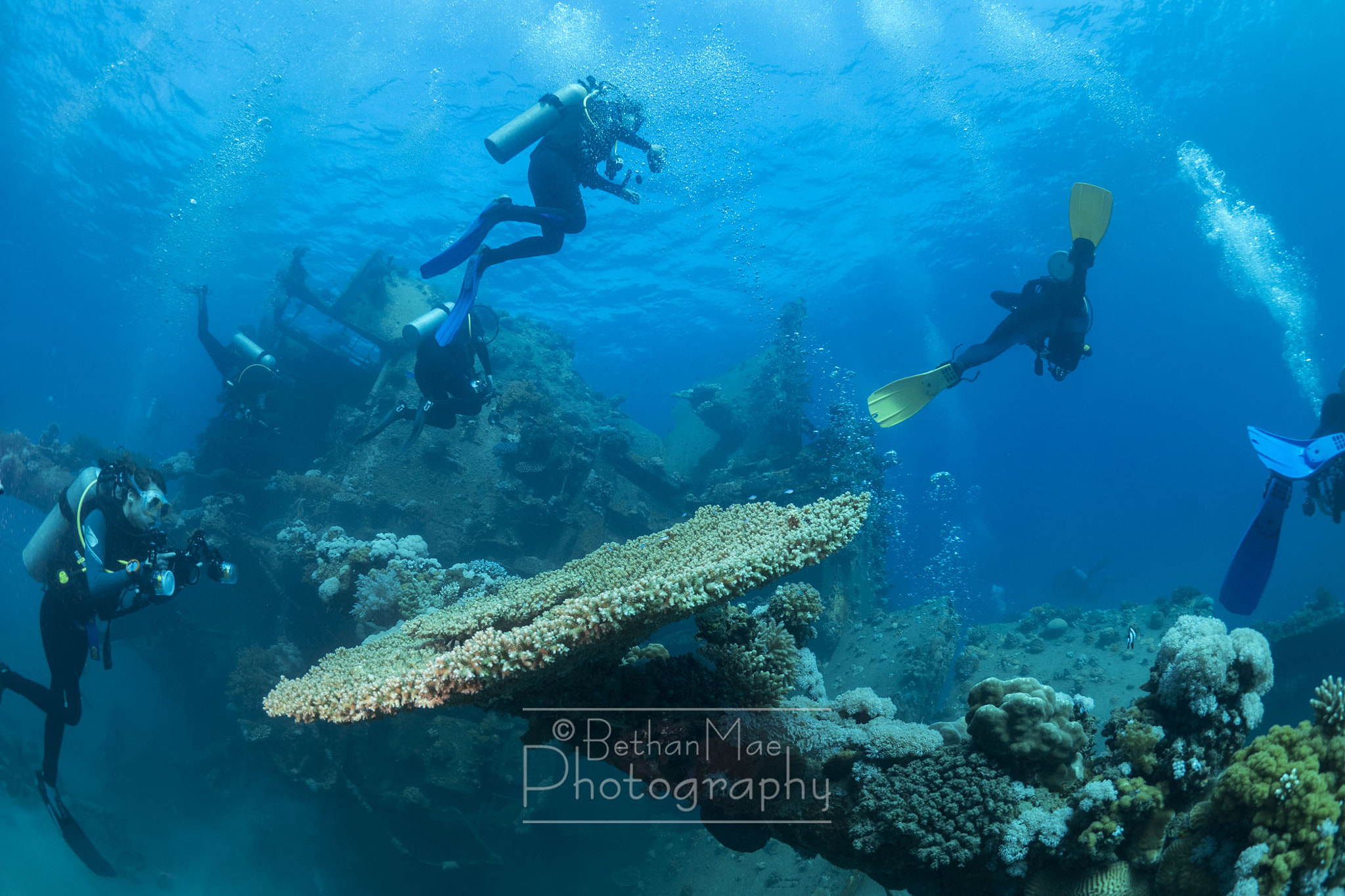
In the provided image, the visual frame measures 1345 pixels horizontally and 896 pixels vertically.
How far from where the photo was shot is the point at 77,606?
6633mm

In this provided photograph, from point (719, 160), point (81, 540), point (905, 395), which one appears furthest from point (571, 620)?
point (719, 160)

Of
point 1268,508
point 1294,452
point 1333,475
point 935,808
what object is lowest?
point 935,808

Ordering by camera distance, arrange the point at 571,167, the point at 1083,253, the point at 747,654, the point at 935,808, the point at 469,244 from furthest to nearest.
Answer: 1. the point at 1083,253
2. the point at 571,167
3. the point at 469,244
4. the point at 747,654
5. the point at 935,808

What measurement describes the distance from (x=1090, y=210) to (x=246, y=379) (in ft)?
56.9

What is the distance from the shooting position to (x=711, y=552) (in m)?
3.38

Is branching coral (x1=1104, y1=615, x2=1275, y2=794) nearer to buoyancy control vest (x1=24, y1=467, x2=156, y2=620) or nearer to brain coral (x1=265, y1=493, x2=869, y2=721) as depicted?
brain coral (x1=265, y1=493, x2=869, y2=721)

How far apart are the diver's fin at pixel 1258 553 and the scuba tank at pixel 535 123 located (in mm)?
10078

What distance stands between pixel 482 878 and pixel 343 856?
2886 millimetres

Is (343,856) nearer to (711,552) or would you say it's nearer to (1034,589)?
(711,552)

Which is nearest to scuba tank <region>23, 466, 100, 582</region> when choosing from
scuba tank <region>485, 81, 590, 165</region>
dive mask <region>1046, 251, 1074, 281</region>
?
scuba tank <region>485, 81, 590, 165</region>

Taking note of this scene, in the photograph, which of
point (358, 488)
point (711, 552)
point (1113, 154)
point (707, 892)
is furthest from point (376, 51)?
point (1113, 154)

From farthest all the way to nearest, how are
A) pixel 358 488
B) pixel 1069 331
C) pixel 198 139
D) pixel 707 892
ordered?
pixel 198 139 < pixel 358 488 < pixel 1069 331 < pixel 707 892

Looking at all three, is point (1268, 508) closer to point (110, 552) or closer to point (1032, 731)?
point (1032, 731)

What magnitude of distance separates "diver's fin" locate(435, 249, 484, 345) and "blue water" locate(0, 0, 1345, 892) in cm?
1756
